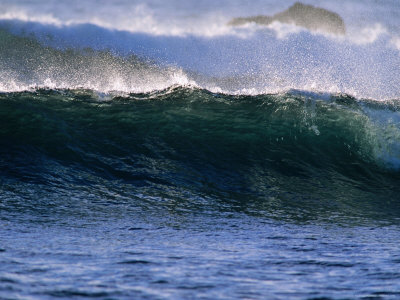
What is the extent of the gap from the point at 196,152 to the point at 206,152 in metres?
0.14

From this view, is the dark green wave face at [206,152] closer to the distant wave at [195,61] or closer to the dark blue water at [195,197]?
the dark blue water at [195,197]

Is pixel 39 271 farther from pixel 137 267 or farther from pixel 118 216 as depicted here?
pixel 118 216

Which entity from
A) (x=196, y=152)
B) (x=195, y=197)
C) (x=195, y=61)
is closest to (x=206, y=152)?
(x=196, y=152)

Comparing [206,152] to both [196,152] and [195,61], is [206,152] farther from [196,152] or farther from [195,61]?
[195,61]

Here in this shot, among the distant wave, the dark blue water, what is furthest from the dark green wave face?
the distant wave

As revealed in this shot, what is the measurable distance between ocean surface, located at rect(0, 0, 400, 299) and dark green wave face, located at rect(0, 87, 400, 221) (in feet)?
0.09

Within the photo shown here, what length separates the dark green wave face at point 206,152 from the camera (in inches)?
234

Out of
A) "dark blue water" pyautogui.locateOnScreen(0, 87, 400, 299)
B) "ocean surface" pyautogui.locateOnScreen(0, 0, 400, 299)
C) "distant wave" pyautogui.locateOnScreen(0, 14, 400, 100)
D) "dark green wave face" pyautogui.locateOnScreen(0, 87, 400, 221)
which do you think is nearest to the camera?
"dark blue water" pyautogui.locateOnScreen(0, 87, 400, 299)

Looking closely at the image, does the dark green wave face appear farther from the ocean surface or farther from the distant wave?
the distant wave

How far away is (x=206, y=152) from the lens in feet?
24.3

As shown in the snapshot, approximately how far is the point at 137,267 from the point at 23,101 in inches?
214

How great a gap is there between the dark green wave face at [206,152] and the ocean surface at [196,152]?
0.03 meters

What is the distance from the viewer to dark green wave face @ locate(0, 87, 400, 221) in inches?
234

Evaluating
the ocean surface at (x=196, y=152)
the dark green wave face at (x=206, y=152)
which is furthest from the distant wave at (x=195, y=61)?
the dark green wave face at (x=206, y=152)
